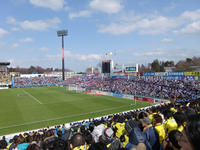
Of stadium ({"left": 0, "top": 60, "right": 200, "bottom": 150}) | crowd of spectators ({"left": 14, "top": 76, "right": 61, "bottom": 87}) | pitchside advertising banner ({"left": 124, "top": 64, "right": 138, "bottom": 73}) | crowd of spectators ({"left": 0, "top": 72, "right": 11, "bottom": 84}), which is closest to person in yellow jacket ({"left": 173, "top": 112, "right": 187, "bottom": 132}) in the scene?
stadium ({"left": 0, "top": 60, "right": 200, "bottom": 150})

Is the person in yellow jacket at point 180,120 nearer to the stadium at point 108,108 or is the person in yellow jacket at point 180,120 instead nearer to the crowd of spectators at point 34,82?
the stadium at point 108,108

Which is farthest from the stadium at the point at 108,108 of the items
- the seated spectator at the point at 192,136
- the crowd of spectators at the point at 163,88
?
the seated spectator at the point at 192,136

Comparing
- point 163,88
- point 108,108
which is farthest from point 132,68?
point 108,108

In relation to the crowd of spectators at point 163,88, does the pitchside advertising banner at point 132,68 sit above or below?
above

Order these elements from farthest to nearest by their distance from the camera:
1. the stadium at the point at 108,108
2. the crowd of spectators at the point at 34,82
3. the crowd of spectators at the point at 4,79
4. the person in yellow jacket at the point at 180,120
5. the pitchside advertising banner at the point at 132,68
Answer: the crowd of spectators at the point at 4,79
the crowd of spectators at the point at 34,82
the pitchside advertising banner at the point at 132,68
the stadium at the point at 108,108
the person in yellow jacket at the point at 180,120

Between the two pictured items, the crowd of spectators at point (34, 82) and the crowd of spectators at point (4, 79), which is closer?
the crowd of spectators at point (34, 82)

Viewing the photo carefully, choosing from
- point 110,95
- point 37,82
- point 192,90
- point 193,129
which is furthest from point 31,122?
point 37,82

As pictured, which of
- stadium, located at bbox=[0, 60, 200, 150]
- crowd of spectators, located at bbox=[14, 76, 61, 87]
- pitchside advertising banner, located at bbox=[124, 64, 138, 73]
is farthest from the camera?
crowd of spectators, located at bbox=[14, 76, 61, 87]

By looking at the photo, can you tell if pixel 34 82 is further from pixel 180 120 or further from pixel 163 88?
pixel 180 120

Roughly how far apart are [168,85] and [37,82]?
6092 cm

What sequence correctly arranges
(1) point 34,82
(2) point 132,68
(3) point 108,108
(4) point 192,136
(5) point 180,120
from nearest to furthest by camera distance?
(4) point 192,136, (5) point 180,120, (3) point 108,108, (2) point 132,68, (1) point 34,82

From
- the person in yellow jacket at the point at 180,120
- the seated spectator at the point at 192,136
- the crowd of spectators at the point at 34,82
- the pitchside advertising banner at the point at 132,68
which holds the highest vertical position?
the pitchside advertising banner at the point at 132,68

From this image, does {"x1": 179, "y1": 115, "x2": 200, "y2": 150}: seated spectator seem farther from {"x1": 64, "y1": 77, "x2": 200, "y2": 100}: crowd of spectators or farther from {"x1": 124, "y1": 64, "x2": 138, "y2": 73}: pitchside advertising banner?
{"x1": 124, "y1": 64, "x2": 138, "y2": 73}: pitchside advertising banner

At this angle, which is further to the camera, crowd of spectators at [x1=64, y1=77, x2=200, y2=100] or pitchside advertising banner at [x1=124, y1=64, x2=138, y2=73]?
pitchside advertising banner at [x1=124, y1=64, x2=138, y2=73]
